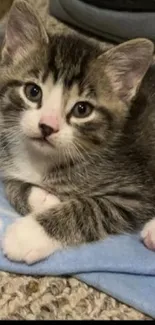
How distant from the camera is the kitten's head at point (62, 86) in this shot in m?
1.28

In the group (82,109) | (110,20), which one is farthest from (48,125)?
(110,20)

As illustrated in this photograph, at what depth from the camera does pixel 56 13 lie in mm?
2227

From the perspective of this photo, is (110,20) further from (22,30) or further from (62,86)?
(62,86)

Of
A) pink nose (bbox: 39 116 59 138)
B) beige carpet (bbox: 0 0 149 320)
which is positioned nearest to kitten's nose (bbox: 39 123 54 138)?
pink nose (bbox: 39 116 59 138)

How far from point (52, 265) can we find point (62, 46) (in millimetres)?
512

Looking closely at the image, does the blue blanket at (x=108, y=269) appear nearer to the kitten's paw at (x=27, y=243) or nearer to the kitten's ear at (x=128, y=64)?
the kitten's paw at (x=27, y=243)

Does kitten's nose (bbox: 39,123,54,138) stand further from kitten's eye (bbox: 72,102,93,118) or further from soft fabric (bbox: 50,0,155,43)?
soft fabric (bbox: 50,0,155,43)

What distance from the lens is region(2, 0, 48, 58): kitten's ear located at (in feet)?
4.45

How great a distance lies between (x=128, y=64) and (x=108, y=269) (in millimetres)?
476

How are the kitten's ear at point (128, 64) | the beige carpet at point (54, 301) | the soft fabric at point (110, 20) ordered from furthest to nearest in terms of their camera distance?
1. the soft fabric at point (110, 20)
2. the kitten's ear at point (128, 64)
3. the beige carpet at point (54, 301)

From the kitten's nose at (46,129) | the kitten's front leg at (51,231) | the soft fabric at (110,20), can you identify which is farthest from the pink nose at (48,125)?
the soft fabric at (110,20)

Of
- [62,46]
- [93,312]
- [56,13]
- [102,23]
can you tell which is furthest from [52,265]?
[56,13]

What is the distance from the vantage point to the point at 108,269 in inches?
50.8

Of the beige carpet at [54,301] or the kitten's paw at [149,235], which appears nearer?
the beige carpet at [54,301]
